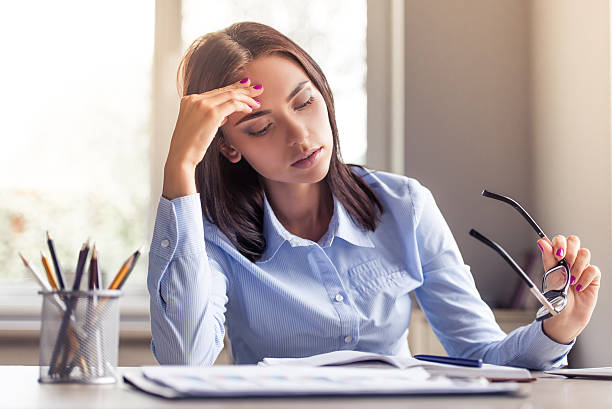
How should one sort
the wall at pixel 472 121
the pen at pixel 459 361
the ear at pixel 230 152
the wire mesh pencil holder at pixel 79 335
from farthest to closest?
the wall at pixel 472 121 → the ear at pixel 230 152 → the pen at pixel 459 361 → the wire mesh pencil holder at pixel 79 335

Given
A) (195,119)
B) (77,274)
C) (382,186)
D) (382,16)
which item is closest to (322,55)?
(382,16)

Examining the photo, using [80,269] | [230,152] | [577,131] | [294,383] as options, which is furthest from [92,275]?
[577,131]

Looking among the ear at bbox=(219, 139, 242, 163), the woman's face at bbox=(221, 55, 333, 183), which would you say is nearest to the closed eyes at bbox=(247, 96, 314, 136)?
the woman's face at bbox=(221, 55, 333, 183)

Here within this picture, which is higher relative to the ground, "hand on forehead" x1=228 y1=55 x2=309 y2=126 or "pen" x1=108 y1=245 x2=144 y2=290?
"hand on forehead" x1=228 y1=55 x2=309 y2=126

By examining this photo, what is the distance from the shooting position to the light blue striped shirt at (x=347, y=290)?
1283 millimetres

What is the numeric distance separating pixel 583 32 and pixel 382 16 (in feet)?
2.80

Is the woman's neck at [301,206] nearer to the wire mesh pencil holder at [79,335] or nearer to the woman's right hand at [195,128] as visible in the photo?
the woman's right hand at [195,128]

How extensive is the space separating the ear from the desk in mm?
752

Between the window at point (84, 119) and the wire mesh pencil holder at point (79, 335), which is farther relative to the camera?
the window at point (84, 119)

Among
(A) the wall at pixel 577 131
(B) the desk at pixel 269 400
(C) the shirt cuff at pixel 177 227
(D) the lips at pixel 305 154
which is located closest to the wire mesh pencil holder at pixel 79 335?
(B) the desk at pixel 269 400

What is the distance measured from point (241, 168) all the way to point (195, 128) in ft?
1.09

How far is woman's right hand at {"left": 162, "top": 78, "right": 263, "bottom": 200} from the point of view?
3.70 feet

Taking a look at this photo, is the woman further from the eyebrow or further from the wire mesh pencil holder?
the wire mesh pencil holder

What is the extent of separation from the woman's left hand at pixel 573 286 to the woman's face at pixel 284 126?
0.46m
